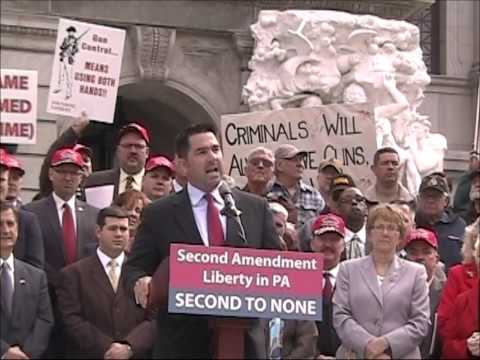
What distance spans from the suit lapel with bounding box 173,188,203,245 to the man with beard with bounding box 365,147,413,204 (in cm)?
344

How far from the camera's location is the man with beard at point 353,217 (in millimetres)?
9875

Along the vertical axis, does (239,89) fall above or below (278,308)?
above

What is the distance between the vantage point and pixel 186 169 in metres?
7.53

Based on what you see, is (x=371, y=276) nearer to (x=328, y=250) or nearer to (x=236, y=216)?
(x=328, y=250)

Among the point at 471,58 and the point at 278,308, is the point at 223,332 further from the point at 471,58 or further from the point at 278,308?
the point at 471,58

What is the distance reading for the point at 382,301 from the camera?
823 cm

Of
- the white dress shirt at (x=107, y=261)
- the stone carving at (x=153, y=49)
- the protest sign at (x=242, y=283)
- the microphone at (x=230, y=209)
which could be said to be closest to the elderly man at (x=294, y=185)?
the white dress shirt at (x=107, y=261)

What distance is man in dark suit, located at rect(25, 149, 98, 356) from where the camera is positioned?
29.7 ft

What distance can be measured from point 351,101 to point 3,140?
5217 mm

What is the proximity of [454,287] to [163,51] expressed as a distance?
21.2 feet

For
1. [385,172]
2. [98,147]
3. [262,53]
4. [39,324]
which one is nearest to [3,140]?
[39,324]

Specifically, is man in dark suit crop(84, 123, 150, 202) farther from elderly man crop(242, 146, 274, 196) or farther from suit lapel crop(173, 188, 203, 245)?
suit lapel crop(173, 188, 203, 245)

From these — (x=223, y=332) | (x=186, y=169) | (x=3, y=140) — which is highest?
(x=3, y=140)

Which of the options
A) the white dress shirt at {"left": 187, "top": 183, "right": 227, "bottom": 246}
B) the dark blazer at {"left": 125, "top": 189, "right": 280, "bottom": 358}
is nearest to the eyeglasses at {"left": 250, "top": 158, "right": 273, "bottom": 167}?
the dark blazer at {"left": 125, "top": 189, "right": 280, "bottom": 358}
